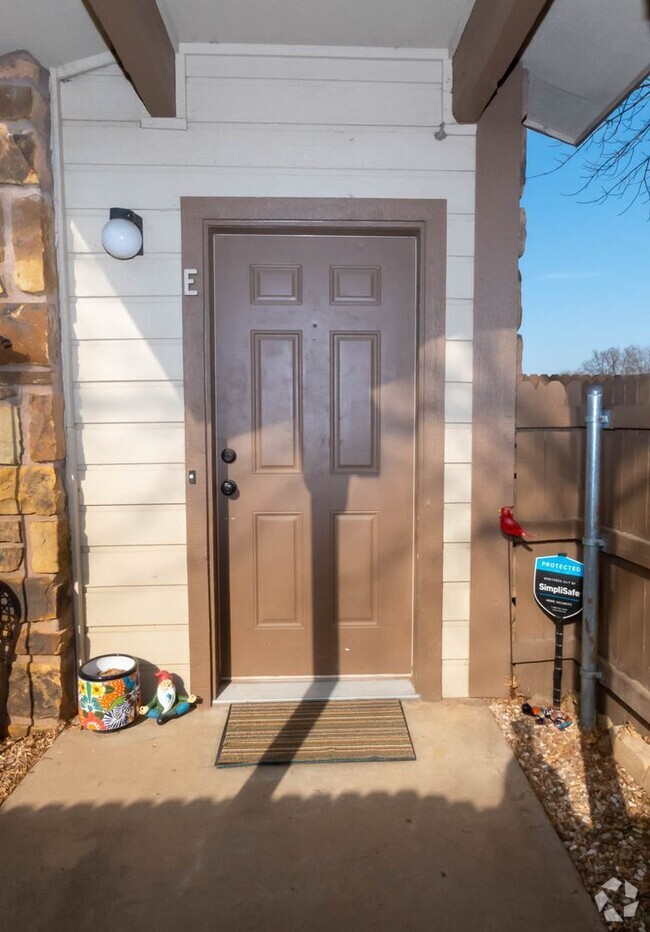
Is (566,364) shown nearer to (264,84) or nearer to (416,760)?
(264,84)

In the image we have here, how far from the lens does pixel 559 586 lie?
8.38 feet

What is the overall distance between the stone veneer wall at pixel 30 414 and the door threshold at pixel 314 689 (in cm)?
70

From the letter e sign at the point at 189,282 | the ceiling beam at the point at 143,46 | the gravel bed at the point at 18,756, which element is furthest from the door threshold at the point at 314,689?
the ceiling beam at the point at 143,46

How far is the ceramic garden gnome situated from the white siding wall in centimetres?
36

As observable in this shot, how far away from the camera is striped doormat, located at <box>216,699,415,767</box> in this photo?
7.32ft

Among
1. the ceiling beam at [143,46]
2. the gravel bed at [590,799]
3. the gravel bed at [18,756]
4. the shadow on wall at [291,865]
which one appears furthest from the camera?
the gravel bed at [18,756]

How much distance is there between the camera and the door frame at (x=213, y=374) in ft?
8.14

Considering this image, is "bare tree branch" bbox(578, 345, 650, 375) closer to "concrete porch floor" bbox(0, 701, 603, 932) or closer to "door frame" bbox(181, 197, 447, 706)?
"door frame" bbox(181, 197, 447, 706)

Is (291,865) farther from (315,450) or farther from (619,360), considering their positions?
(619,360)

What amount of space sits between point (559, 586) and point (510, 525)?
0.35 m

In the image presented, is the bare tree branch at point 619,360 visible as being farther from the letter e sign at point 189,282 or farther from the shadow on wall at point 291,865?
the shadow on wall at point 291,865

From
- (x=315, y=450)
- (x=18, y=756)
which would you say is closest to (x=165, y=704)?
(x=18, y=756)

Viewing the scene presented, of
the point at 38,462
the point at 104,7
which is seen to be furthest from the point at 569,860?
the point at 104,7

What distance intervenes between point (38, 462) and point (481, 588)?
189 cm
